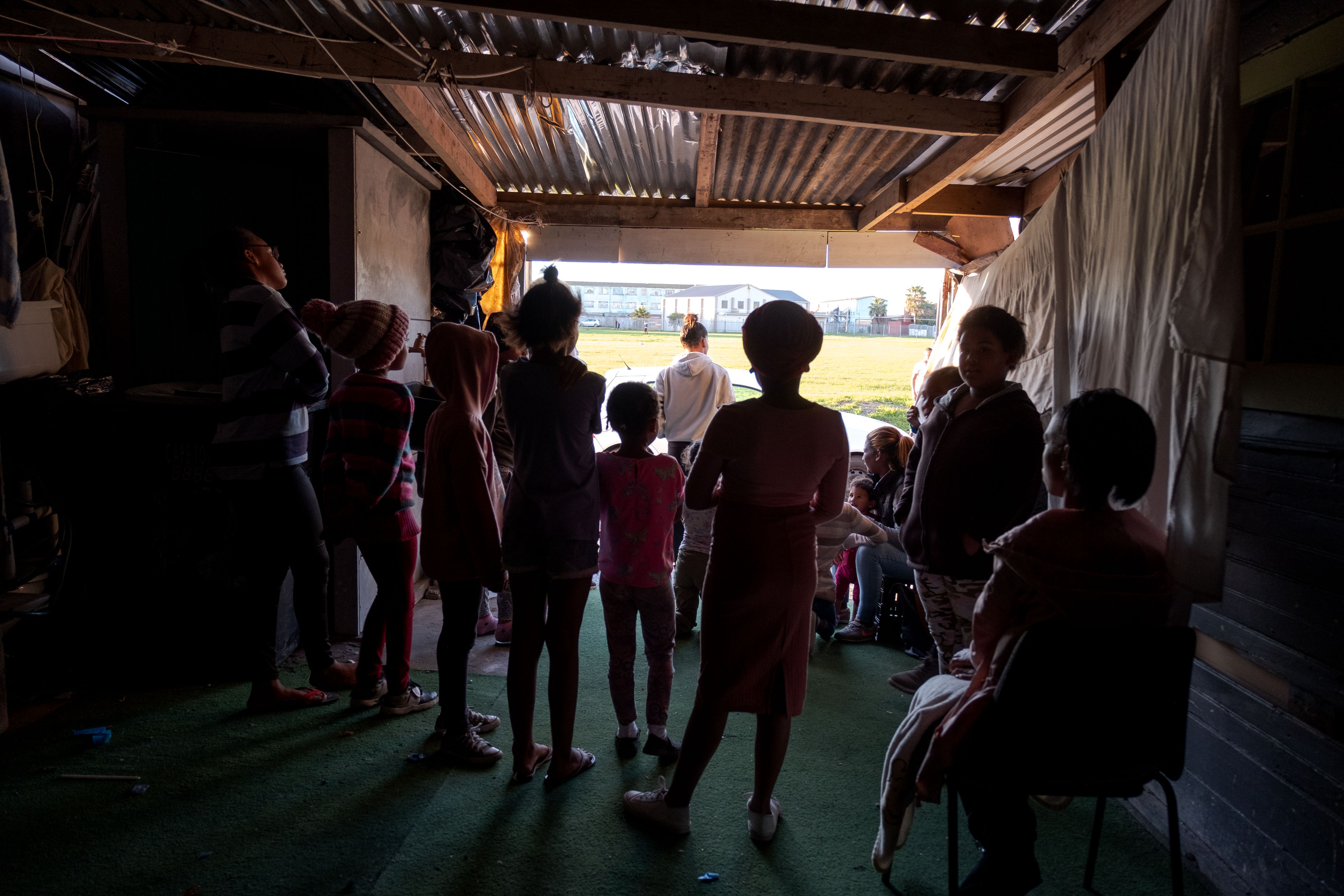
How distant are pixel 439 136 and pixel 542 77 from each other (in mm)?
1225

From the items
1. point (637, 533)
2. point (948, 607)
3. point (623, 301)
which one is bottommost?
point (948, 607)

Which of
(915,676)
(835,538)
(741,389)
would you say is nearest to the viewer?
(915,676)

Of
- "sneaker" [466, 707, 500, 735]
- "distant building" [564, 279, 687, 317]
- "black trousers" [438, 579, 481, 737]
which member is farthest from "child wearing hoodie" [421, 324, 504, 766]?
"distant building" [564, 279, 687, 317]

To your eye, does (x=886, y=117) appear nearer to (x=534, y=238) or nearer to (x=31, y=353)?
(x=534, y=238)

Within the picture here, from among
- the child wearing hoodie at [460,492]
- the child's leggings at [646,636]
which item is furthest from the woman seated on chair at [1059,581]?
the child wearing hoodie at [460,492]

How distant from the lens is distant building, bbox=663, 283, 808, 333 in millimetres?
12430

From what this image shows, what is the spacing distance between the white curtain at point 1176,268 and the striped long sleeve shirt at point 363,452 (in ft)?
8.72

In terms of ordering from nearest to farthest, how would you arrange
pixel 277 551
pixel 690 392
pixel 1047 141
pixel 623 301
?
1. pixel 277 551
2. pixel 1047 141
3. pixel 690 392
4. pixel 623 301

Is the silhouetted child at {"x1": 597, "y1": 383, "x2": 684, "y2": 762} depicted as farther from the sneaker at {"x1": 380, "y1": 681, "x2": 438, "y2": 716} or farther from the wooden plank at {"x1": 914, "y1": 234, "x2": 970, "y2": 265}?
the wooden plank at {"x1": 914, "y1": 234, "x2": 970, "y2": 265}

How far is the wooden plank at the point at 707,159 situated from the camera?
4078 mm

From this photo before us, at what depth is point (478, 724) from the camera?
3.02 metres

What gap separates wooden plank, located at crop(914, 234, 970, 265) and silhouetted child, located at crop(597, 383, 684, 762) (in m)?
4.81

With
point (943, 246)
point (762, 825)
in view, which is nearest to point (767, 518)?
point (762, 825)

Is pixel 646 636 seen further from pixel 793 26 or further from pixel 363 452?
pixel 793 26
